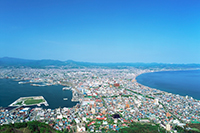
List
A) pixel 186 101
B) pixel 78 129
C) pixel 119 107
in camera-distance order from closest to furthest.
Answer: pixel 78 129 → pixel 119 107 → pixel 186 101

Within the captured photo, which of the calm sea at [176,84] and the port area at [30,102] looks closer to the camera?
the port area at [30,102]

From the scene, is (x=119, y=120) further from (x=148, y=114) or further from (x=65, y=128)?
(x=65, y=128)

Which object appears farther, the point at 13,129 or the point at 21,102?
the point at 21,102

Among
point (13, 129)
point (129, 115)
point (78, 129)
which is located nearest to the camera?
point (13, 129)

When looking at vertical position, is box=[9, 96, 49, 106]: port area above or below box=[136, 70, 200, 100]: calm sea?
below

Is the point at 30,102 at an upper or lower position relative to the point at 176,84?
lower

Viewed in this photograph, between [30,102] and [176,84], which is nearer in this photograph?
[30,102]

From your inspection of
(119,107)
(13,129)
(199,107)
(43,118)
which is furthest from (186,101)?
(13,129)

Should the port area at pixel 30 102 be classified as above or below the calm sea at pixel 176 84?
below

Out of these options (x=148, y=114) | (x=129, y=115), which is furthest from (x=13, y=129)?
(x=148, y=114)

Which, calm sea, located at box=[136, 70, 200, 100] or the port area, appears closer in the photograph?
the port area
